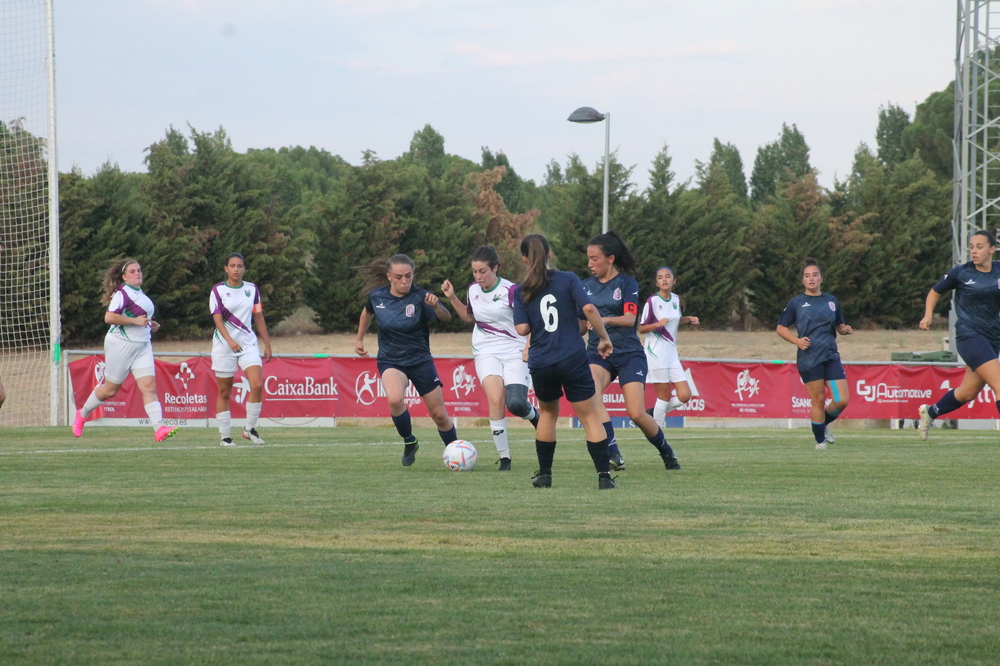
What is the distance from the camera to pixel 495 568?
5.00m

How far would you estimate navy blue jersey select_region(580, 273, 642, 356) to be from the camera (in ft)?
32.2

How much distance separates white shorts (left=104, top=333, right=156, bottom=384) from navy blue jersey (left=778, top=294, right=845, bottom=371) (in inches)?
298

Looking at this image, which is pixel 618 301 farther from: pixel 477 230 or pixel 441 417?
pixel 477 230

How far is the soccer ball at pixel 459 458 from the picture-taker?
10109 millimetres

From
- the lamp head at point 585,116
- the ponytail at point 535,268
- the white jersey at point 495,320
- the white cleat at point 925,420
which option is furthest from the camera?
the lamp head at point 585,116

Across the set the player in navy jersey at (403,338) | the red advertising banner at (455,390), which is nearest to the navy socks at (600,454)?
the player in navy jersey at (403,338)

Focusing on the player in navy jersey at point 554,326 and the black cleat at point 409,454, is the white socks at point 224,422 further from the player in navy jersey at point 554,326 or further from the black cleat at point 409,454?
the player in navy jersey at point 554,326

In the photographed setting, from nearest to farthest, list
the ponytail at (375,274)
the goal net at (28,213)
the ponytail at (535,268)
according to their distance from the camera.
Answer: the ponytail at (535,268) < the ponytail at (375,274) < the goal net at (28,213)

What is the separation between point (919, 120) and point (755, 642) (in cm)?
7145

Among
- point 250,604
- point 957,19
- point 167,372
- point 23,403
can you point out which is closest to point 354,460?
point 250,604

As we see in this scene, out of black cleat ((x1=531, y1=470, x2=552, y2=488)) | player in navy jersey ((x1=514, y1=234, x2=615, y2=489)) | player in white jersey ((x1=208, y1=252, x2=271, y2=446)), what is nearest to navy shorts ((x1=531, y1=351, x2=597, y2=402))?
player in navy jersey ((x1=514, y1=234, x2=615, y2=489))

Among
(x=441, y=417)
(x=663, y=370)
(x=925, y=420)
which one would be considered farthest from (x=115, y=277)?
(x=925, y=420)

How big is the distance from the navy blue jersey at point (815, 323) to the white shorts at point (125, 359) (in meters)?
7.57

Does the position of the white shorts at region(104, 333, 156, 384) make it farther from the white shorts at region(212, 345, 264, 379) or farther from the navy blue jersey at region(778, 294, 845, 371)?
the navy blue jersey at region(778, 294, 845, 371)
